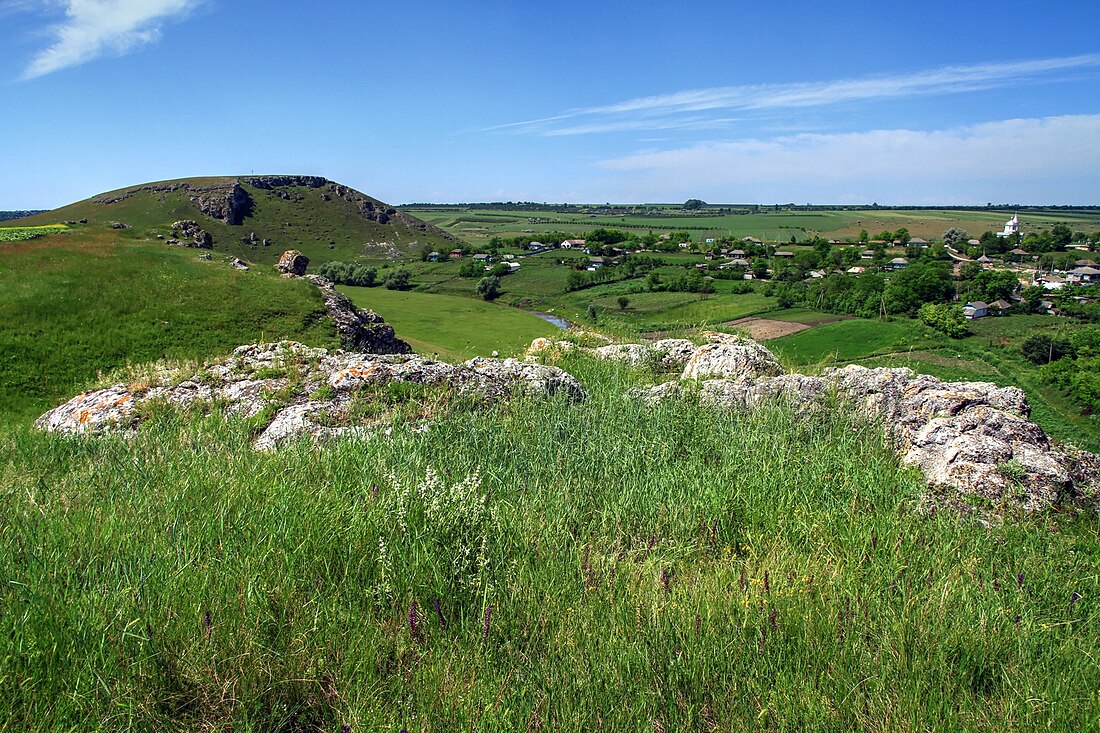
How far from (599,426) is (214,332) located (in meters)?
25.4

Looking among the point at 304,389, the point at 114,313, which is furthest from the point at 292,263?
the point at 304,389

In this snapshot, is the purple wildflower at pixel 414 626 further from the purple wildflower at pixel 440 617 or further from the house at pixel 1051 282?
the house at pixel 1051 282

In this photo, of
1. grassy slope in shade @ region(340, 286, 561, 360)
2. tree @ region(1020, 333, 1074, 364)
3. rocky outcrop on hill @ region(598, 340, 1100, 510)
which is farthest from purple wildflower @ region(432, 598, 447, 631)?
tree @ region(1020, 333, 1074, 364)

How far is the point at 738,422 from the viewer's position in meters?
6.66

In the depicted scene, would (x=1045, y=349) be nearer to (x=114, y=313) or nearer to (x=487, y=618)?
(x=487, y=618)

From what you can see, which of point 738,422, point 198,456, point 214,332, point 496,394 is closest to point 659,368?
point 496,394

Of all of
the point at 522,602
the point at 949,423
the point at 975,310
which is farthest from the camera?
the point at 975,310

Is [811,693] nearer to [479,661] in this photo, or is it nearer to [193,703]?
[479,661]

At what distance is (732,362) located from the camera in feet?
37.5

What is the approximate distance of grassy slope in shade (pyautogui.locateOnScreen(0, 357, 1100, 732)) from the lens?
103 inches

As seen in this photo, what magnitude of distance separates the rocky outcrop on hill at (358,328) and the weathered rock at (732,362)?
19467 millimetres

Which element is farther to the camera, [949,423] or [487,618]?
[949,423]

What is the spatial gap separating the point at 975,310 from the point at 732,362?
114 metres

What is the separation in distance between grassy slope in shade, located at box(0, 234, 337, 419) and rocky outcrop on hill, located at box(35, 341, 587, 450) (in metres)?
12.0
